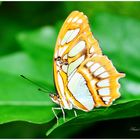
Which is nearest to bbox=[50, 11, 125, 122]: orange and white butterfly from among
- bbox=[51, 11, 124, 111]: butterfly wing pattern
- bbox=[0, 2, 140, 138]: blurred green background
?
bbox=[51, 11, 124, 111]: butterfly wing pattern

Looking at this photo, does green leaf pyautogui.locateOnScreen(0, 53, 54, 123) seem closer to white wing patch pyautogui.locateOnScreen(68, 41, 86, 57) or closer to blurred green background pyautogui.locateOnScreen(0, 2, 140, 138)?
blurred green background pyautogui.locateOnScreen(0, 2, 140, 138)

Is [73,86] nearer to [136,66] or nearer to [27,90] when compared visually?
[27,90]

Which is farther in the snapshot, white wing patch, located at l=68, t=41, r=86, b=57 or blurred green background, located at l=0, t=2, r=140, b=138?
blurred green background, located at l=0, t=2, r=140, b=138

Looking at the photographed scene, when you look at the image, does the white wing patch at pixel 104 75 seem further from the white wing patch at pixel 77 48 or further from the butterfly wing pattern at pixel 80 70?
the white wing patch at pixel 77 48

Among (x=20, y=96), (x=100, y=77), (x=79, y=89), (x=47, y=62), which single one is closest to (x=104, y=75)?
(x=100, y=77)

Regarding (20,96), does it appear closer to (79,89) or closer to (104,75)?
(79,89)

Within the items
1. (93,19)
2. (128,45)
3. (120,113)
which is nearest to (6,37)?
(93,19)

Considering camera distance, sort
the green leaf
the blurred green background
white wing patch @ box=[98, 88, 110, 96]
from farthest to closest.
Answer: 1. the blurred green background
2. white wing patch @ box=[98, 88, 110, 96]
3. the green leaf
